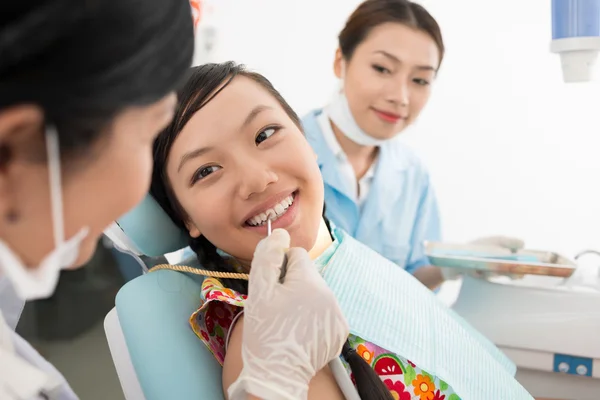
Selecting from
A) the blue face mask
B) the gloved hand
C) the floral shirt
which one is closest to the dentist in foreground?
the floral shirt

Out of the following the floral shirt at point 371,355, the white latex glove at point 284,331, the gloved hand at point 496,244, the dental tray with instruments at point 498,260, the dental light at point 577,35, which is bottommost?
the gloved hand at point 496,244

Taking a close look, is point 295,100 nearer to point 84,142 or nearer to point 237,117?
point 237,117

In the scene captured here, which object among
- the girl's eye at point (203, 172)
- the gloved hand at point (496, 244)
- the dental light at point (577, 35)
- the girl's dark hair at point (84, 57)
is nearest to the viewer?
the girl's dark hair at point (84, 57)

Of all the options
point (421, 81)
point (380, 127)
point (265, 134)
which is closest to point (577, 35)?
point (421, 81)

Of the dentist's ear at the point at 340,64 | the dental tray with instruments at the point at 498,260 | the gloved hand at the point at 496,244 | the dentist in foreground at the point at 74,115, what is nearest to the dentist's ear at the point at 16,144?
the dentist in foreground at the point at 74,115

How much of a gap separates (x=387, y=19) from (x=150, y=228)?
4.02 feet

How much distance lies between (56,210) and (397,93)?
1592mm

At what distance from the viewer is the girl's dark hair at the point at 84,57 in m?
0.46

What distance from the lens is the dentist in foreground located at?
18.5 inches

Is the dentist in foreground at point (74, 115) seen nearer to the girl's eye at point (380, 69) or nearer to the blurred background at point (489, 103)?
the girl's eye at point (380, 69)

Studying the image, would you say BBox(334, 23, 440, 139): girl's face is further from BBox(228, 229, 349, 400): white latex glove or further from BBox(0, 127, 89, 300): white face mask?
BBox(0, 127, 89, 300): white face mask

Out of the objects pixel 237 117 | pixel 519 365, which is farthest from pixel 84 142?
pixel 519 365

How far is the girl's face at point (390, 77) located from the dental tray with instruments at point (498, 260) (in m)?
0.47

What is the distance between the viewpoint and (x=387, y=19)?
1.97 m
